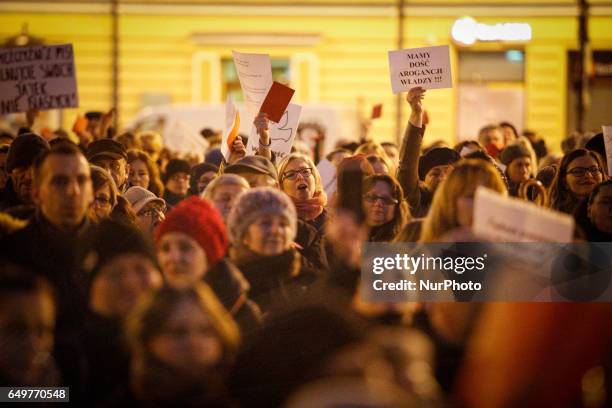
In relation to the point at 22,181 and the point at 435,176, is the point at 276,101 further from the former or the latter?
→ the point at 22,181

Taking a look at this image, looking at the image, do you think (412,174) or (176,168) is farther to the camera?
(176,168)

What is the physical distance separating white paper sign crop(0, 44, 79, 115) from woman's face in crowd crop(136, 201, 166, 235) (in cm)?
185

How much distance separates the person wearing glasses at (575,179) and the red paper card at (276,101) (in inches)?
65.8

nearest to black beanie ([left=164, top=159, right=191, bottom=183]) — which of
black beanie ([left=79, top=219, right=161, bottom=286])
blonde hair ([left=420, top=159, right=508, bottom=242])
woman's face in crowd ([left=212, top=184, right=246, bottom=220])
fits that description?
woman's face in crowd ([left=212, top=184, right=246, bottom=220])

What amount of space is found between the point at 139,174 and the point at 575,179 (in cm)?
308

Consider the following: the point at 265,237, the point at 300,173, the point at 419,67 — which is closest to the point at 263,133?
the point at 300,173

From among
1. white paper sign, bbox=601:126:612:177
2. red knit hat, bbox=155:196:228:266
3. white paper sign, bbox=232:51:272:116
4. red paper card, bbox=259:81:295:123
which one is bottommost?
red knit hat, bbox=155:196:228:266

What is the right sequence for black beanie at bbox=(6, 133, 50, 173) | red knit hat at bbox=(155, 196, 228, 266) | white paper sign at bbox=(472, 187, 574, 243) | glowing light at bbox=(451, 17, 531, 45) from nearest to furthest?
1. white paper sign at bbox=(472, 187, 574, 243)
2. red knit hat at bbox=(155, 196, 228, 266)
3. black beanie at bbox=(6, 133, 50, 173)
4. glowing light at bbox=(451, 17, 531, 45)

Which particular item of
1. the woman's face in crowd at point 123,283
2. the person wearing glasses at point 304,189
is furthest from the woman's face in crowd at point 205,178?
the woman's face in crowd at point 123,283

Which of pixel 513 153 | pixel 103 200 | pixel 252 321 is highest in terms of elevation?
pixel 513 153

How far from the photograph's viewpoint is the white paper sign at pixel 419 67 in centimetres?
820

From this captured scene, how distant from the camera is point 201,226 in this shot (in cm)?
456

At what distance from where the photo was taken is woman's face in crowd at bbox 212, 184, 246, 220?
542 centimetres

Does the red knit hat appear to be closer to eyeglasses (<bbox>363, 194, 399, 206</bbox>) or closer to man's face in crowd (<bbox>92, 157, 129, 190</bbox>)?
eyeglasses (<bbox>363, 194, 399, 206</bbox>)
